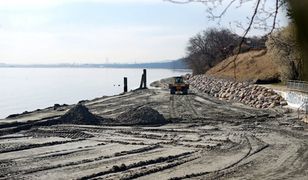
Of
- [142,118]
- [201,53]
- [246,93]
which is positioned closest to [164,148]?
[142,118]

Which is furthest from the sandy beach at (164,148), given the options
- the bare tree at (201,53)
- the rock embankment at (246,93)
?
the bare tree at (201,53)

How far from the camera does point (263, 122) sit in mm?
28703

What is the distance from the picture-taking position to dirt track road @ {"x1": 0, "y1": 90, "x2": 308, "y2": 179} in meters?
15.2

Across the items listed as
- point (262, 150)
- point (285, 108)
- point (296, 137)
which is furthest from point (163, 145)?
point (285, 108)

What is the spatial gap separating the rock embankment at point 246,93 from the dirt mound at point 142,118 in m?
10.8

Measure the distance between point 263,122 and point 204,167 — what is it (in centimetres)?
1356

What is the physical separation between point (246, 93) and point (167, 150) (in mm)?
26105

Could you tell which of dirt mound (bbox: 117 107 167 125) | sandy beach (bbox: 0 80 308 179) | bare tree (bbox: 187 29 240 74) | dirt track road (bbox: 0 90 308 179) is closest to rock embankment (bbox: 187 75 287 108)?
sandy beach (bbox: 0 80 308 179)

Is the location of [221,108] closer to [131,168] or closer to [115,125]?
[115,125]

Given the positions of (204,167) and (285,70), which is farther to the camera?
(285,70)

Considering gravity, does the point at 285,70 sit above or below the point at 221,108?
above

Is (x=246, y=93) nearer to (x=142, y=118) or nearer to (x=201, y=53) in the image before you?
(x=142, y=118)

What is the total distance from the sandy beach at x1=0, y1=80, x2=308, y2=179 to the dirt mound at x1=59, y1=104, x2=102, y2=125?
588mm

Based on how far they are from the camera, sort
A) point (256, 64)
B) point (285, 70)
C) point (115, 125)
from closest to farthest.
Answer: point (115, 125)
point (285, 70)
point (256, 64)
